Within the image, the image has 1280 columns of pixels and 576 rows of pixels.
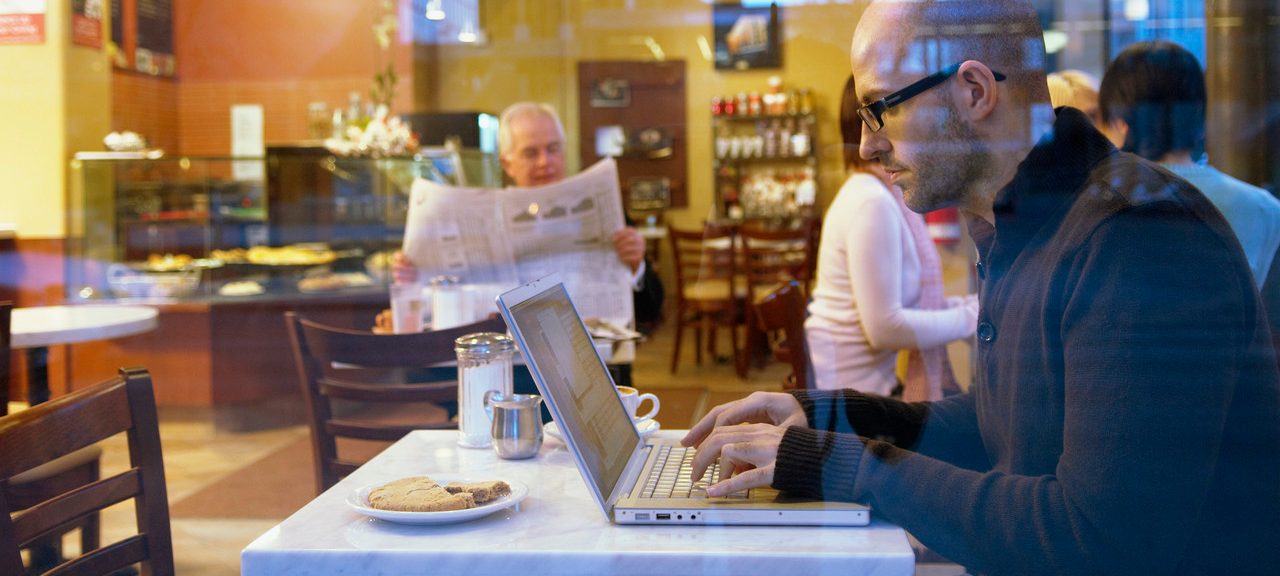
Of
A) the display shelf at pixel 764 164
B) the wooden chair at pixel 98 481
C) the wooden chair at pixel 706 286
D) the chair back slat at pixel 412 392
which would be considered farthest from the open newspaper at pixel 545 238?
the wooden chair at pixel 98 481

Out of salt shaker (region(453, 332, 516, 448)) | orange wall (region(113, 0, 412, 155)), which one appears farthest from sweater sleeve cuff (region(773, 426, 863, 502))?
orange wall (region(113, 0, 412, 155))

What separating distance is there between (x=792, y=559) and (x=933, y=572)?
338 millimetres

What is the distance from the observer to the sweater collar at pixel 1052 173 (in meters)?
1.11

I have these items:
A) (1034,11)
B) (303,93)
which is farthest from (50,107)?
(1034,11)

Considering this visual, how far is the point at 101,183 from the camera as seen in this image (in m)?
3.63

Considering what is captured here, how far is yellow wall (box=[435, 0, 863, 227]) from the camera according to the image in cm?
190

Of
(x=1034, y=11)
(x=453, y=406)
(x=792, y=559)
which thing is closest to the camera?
(x=792, y=559)

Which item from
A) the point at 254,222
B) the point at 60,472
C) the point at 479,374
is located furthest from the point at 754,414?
the point at 254,222

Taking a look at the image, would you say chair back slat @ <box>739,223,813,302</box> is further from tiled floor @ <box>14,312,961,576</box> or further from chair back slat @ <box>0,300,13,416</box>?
chair back slat @ <box>0,300,13,416</box>

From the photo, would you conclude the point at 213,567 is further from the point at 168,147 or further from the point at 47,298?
the point at 168,147

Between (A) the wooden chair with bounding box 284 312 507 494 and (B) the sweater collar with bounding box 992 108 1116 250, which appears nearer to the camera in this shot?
(B) the sweater collar with bounding box 992 108 1116 250

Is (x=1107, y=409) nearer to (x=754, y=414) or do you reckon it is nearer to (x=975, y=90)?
(x=975, y=90)

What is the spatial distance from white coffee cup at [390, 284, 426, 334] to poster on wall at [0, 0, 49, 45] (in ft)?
2.96

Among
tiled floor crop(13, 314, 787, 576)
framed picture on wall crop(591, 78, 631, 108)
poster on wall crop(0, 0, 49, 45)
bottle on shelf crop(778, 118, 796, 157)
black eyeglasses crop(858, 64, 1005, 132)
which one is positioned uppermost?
poster on wall crop(0, 0, 49, 45)
